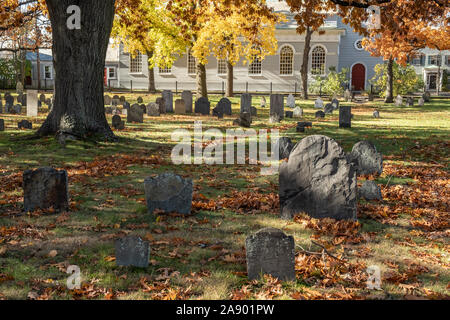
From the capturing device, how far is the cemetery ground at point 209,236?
174 inches

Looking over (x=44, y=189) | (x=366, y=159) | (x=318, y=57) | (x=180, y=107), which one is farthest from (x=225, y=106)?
(x=318, y=57)

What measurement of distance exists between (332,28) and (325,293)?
42187 mm

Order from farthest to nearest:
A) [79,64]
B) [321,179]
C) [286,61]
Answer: [286,61], [79,64], [321,179]

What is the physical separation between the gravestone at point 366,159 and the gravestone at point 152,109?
13.0 metres

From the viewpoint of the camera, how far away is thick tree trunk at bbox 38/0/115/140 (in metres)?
12.2

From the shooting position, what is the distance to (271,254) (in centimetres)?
450

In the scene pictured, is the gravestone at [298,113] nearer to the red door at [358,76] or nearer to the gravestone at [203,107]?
the gravestone at [203,107]

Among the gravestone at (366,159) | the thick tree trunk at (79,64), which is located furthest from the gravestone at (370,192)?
the thick tree trunk at (79,64)

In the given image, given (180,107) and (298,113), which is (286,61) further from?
(180,107)

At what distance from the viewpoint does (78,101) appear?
1238cm

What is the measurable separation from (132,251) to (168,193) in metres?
1.98

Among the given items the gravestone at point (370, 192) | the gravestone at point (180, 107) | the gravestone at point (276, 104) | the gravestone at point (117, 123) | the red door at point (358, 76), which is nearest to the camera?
the gravestone at point (370, 192)

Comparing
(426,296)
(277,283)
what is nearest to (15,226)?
(277,283)
